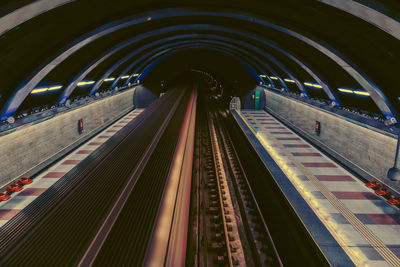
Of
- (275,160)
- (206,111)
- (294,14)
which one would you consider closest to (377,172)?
(275,160)

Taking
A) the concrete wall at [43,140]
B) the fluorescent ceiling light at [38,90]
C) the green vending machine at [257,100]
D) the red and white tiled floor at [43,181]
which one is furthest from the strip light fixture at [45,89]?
the green vending machine at [257,100]

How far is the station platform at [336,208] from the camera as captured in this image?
6.70 meters

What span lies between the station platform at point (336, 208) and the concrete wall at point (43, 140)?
10.9m

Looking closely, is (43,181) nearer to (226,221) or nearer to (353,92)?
(226,221)

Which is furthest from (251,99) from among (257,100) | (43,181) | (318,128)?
(43,181)

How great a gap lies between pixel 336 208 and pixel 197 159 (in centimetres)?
871

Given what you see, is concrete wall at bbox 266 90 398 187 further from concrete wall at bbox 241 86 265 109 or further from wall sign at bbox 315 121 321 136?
concrete wall at bbox 241 86 265 109

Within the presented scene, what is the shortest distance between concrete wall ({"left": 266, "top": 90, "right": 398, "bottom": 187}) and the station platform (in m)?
0.82

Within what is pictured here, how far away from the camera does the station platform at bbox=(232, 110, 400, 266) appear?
670 centimetres

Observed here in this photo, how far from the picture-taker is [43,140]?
41.6ft

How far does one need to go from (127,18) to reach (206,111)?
23.3 m

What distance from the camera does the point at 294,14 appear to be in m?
9.66

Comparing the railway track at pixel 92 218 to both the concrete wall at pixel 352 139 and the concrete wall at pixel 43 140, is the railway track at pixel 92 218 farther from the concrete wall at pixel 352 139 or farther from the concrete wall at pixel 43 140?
the concrete wall at pixel 352 139

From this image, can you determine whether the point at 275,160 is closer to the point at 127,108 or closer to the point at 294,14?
the point at 294,14
